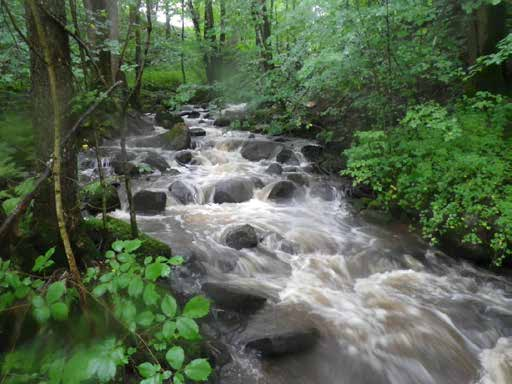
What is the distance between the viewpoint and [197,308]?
4.77 ft

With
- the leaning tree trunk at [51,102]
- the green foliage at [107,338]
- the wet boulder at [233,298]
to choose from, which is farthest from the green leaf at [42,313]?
the wet boulder at [233,298]

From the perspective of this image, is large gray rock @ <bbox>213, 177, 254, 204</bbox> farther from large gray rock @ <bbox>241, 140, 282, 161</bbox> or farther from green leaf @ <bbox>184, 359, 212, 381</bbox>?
green leaf @ <bbox>184, 359, 212, 381</bbox>

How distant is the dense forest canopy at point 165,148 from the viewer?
1644mm

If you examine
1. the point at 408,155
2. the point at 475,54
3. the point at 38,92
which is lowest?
the point at 408,155

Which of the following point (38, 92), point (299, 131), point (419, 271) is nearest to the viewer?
point (38, 92)

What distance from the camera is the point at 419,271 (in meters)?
6.10

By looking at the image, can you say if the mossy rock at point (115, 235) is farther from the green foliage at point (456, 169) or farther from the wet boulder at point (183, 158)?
the wet boulder at point (183, 158)

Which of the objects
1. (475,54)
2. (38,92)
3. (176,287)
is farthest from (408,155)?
(38,92)

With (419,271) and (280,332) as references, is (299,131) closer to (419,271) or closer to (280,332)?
(419,271)

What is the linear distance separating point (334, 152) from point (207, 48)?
227 inches

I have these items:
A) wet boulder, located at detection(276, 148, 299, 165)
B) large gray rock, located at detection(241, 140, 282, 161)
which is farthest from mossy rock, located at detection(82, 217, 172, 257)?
large gray rock, located at detection(241, 140, 282, 161)

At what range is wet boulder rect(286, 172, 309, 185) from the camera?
10.3 meters

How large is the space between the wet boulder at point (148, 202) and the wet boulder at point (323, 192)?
4267mm

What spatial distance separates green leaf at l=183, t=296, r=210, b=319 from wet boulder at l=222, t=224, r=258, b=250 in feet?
16.5
